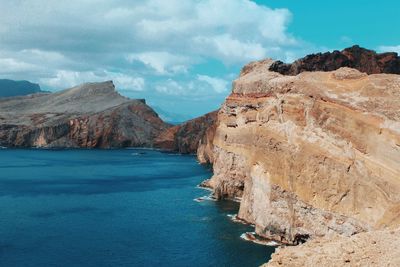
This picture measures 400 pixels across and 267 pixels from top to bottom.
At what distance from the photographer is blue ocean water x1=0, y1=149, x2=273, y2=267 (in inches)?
2685

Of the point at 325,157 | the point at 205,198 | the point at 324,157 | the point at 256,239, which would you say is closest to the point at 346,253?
the point at 325,157

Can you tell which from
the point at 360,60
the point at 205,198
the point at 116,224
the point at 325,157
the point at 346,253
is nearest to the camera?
the point at 346,253

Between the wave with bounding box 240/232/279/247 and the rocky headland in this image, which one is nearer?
the rocky headland

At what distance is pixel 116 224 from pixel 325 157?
126ft

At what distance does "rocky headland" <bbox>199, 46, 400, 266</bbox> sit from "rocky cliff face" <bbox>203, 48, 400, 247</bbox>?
0.41ft

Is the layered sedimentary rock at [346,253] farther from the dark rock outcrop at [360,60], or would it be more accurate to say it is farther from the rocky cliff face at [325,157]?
the dark rock outcrop at [360,60]

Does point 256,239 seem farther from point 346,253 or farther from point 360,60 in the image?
point 360,60

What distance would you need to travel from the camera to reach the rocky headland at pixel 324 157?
6300 cm

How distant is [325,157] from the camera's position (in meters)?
68.6

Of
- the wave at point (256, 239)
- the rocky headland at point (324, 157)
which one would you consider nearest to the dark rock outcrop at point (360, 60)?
the rocky headland at point (324, 157)

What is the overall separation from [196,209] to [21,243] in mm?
35563

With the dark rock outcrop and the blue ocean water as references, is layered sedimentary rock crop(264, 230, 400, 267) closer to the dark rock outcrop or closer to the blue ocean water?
the blue ocean water

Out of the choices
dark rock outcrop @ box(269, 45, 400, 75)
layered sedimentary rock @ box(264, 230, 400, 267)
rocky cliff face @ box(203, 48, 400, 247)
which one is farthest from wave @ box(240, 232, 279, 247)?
dark rock outcrop @ box(269, 45, 400, 75)

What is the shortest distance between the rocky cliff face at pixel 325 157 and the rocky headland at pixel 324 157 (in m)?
0.13
